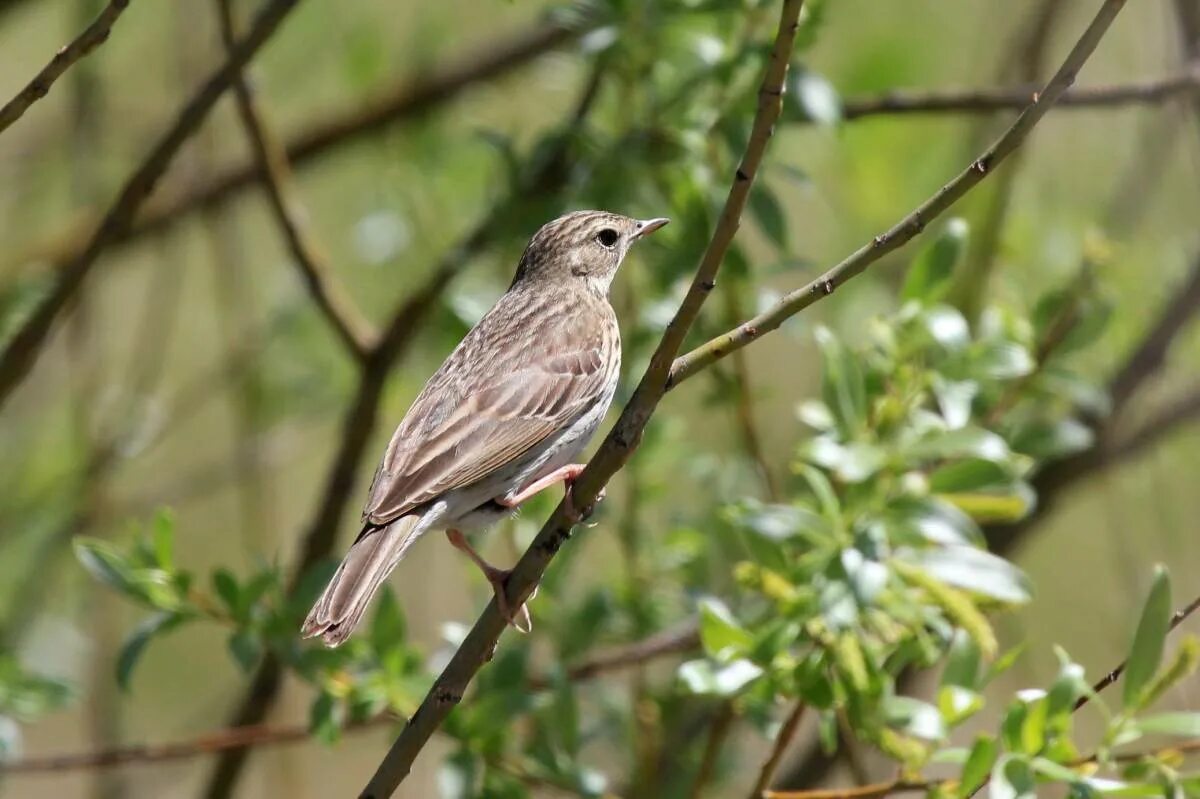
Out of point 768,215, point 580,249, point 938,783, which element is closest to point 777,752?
point 938,783

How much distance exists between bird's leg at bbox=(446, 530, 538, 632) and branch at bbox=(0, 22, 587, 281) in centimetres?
315

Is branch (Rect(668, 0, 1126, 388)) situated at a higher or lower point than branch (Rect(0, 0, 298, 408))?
lower

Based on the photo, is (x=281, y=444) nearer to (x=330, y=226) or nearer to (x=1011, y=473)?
(x=330, y=226)

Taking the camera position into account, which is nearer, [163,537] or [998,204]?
[163,537]

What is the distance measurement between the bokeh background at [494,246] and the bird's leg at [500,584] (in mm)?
961

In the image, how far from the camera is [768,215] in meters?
5.02

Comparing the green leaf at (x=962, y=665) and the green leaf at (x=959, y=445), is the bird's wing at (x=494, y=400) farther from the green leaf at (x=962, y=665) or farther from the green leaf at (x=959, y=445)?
the green leaf at (x=962, y=665)

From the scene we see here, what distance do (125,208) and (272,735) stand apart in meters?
1.76

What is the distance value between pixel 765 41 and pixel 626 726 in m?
2.66

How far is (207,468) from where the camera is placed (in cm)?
780

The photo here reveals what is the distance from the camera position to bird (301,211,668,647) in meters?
4.23

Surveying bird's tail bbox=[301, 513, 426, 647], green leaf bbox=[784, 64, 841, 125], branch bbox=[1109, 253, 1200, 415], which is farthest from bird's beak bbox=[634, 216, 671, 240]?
branch bbox=[1109, 253, 1200, 415]

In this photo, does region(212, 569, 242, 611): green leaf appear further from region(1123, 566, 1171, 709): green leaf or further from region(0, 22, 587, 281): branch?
region(0, 22, 587, 281): branch

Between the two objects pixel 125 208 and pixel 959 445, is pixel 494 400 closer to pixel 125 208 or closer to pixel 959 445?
pixel 125 208
